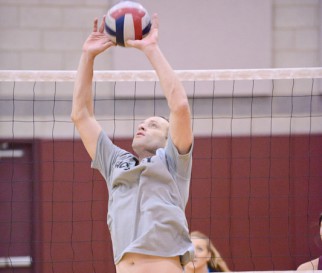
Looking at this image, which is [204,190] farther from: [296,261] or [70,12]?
[70,12]

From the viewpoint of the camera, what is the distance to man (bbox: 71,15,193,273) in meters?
3.80

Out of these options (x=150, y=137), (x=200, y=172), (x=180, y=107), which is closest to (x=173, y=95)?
(x=180, y=107)

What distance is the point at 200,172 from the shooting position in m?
7.85

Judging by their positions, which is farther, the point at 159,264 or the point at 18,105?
the point at 18,105

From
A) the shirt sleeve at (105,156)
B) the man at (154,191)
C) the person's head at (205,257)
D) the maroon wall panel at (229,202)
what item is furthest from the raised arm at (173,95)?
the maroon wall panel at (229,202)

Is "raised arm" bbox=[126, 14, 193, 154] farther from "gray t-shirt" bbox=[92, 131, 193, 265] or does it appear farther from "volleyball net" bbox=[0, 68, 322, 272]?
"volleyball net" bbox=[0, 68, 322, 272]

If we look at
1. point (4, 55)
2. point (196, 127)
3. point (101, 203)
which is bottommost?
point (101, 203)

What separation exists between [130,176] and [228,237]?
3980 millimetres

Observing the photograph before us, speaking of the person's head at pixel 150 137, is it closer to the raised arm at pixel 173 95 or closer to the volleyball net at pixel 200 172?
the raised arm at pixel 173 95

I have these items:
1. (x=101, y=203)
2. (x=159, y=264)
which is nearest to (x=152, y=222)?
(x=159, y=264)

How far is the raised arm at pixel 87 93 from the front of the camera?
13.5 ft

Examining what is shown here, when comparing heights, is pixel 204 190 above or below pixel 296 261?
above

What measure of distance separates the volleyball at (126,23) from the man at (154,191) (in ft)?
0.16

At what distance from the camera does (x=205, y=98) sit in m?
8.05
